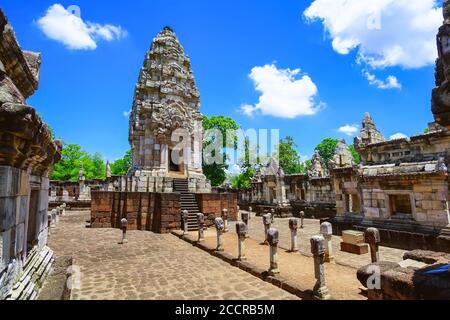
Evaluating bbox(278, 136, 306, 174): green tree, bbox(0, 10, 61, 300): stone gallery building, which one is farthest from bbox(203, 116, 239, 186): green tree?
bbox(0, 10, 61, 300): stone gallery building

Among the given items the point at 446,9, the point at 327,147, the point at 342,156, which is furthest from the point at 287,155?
the point at 446,9

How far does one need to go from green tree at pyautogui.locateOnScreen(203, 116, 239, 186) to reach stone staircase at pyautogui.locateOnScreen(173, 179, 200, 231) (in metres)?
15.7

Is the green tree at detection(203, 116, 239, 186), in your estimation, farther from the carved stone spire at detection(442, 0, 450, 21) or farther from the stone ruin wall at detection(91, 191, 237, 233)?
the carved stone spire at detection(442, 0, 450, 21)

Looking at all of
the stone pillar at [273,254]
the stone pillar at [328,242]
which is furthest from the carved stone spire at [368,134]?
the stone pillar at [273,254]

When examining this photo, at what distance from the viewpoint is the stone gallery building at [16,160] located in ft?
8.95

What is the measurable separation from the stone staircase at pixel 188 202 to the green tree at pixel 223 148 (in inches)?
619

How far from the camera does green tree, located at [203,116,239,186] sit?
108 ft

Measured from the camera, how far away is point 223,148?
3412 cm

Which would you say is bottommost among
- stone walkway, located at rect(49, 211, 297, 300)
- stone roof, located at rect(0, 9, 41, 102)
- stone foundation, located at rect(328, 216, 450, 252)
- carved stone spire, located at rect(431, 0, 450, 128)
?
stone walkway, located at rect(49, 211, 297, 300)

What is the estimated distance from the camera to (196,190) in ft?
55.3

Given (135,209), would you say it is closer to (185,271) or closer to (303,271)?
(185,271)

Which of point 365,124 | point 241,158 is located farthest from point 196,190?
point 241,158

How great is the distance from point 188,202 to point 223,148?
19.8m
